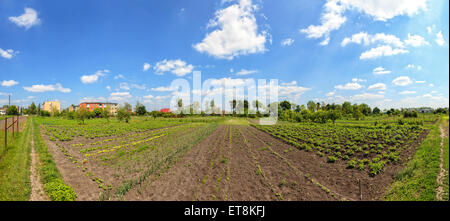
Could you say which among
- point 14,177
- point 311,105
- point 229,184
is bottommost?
point 229,184

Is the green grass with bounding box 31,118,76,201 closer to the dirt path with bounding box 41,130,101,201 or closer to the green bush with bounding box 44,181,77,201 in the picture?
the green bush with bounding box 44,181,77,201

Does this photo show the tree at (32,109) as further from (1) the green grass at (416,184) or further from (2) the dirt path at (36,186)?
(1) the green grass at (416,184)

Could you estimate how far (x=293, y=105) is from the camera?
76.6 m

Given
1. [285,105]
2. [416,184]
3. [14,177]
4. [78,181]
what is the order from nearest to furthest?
[416,184] → [14,177] → [78,181] → [285,105]

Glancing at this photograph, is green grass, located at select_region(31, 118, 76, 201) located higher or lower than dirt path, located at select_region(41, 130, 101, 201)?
higher

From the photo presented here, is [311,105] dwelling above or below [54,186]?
above

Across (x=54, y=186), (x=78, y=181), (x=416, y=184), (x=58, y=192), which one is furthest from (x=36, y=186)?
(x=416, y=184)

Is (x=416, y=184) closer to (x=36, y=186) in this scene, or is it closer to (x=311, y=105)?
(x=36, y=186)

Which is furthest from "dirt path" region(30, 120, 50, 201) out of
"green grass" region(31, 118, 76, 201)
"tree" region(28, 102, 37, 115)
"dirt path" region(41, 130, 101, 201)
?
"tree" region(28, 102, 37, 115)

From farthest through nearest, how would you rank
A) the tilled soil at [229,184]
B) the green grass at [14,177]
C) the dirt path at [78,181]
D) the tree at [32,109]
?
the tree at [32,109], the tilled soil at [229,184], the dirt path at [78,181], the green grass at [14,177]

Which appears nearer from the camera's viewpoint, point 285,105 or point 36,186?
point 36,186

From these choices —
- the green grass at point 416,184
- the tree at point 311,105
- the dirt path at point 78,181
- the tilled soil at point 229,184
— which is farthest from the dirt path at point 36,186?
the tree at point 311,105
